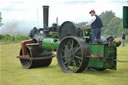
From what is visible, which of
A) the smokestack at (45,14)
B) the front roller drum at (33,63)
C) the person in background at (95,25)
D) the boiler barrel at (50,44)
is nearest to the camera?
the person in background at (95,25)

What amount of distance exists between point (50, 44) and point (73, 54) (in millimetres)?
1403

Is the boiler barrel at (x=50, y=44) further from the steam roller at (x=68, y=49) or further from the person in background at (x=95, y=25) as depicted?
the person in background at (x=95, y=25)

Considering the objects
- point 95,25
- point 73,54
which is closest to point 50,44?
point 73,54

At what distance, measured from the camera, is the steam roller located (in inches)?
295

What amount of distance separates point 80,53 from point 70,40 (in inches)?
23.3

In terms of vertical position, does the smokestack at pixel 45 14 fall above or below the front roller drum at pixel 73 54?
above

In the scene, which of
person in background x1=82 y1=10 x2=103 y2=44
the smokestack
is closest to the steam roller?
the smokestack

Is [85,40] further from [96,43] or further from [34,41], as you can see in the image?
[34,41]

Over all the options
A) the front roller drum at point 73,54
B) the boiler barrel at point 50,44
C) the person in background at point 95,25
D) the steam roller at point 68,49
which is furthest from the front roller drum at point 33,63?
the person in background at point 95,25

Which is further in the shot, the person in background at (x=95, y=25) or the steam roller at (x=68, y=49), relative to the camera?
the person in background at (x=95, y=25)

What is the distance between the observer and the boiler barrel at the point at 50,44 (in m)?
8.86

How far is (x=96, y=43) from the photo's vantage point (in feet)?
Result: 25.1

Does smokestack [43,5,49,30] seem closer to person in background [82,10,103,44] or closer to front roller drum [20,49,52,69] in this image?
front roller drum [20,49,52,69]

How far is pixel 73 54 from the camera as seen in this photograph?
7.88 meters
